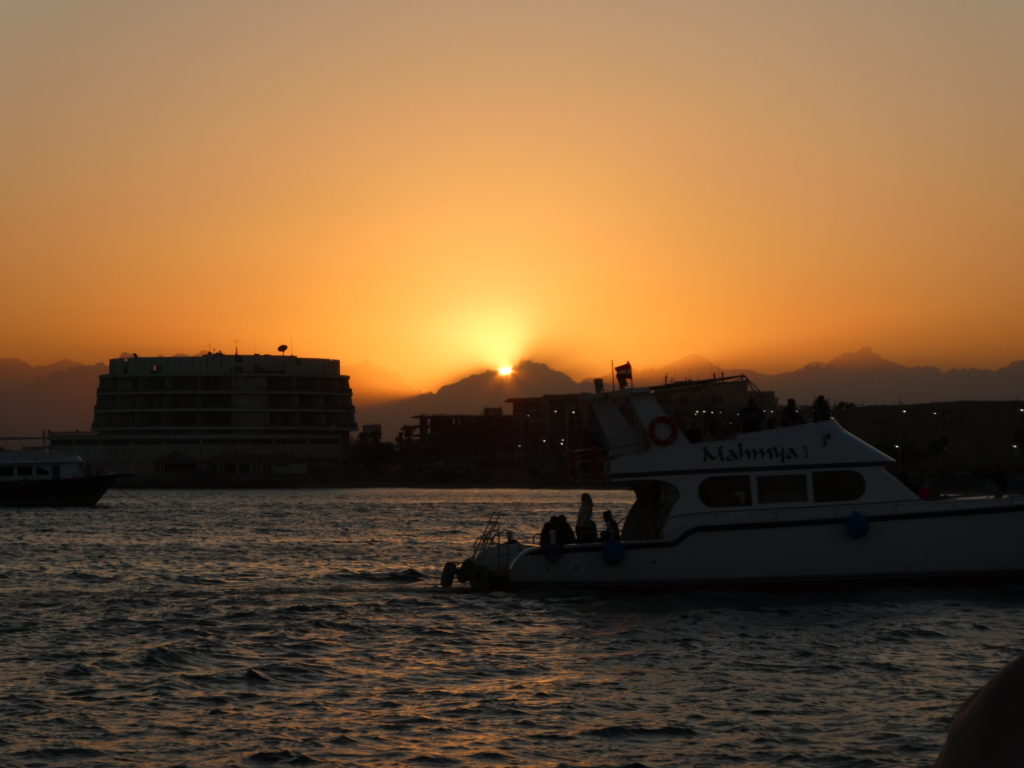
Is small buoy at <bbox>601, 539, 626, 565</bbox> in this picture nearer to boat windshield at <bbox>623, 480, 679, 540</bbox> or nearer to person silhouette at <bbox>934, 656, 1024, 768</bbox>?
boat windshield at <bbox>623, 480, 679, 540</bbox>

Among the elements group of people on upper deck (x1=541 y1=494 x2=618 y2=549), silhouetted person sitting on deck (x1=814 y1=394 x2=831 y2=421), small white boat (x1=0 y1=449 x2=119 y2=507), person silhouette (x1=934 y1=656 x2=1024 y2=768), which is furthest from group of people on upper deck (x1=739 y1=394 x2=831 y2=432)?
small white boat (x1=0 y1=449 x2=119 y2=507)

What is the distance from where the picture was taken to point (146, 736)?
1515 centimetres

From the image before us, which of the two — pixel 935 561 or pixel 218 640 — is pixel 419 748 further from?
pixel 935 561

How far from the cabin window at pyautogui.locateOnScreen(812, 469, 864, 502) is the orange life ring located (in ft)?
10.5

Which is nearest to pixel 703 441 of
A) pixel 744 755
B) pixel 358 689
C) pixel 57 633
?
pixel 358 689

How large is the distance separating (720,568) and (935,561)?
4.45 metres

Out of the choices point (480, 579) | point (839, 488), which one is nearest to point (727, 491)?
point (839, 488)

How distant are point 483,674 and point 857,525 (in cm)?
940

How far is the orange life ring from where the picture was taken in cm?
2623

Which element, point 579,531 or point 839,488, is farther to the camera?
point 579,531

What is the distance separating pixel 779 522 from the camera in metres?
24.9

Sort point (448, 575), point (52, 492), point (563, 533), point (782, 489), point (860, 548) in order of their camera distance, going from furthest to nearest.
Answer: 1. point (52, 492)
2. point (448, 575)
3. point (563, 533)
4. point (782, 489)
5. point (860, 548)

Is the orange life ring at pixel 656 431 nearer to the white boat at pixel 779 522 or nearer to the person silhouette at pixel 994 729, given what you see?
the white boat at pixel 779 522

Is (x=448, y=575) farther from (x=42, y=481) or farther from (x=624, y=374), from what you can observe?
(x=42, y=481)
